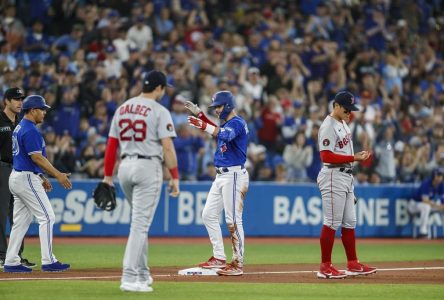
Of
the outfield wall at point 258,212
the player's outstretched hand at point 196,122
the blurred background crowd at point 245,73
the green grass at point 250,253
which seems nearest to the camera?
the player's outstretched hand at point 196,122

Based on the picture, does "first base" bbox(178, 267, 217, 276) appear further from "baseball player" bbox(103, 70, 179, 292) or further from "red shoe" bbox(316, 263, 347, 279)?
"baseball player" bbox(103, 70, 179, 292)

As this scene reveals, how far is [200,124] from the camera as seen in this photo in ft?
37.8

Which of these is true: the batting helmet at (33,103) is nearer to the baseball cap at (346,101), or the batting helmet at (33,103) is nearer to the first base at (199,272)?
the first base at (199,272)

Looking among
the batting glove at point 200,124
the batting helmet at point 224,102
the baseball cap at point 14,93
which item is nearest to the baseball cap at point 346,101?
the batting helmet at point 224,102

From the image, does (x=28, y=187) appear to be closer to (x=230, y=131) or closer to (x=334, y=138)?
(x=230, y=131)

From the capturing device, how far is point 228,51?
942 inches

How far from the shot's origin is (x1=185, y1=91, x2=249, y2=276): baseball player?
39.7ft

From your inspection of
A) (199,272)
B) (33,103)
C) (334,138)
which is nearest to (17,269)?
(33,103)

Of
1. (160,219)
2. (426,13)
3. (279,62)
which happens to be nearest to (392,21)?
(426,13)

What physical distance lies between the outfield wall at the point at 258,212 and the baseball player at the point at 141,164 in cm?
973

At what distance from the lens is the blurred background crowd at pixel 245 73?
20.9 meters

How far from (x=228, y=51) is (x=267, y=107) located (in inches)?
91.6

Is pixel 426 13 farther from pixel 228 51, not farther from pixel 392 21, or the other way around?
pixel 228 51

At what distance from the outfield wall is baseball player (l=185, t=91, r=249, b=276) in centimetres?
757
